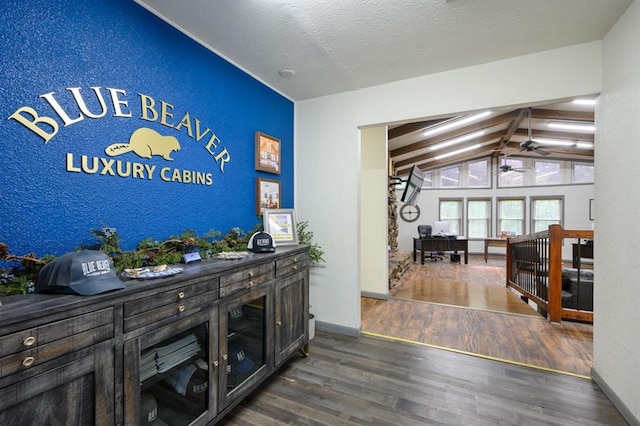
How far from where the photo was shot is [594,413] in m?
1.98

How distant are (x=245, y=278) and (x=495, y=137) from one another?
9107 mm

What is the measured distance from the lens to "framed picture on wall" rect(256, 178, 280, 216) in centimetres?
290

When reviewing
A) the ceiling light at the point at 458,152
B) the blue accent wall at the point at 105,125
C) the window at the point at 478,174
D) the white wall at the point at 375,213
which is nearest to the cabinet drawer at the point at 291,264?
the blue accent wall at the point at 105,125

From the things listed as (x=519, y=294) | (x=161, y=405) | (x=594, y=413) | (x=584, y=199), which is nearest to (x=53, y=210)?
(x=161, y=405)

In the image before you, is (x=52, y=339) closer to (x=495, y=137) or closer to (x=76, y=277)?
(x=76, y=277)

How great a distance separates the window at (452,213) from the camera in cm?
1062

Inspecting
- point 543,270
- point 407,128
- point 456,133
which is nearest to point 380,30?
point 407,128

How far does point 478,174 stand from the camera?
10547 mm

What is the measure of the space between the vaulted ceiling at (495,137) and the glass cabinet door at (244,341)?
4.15 m

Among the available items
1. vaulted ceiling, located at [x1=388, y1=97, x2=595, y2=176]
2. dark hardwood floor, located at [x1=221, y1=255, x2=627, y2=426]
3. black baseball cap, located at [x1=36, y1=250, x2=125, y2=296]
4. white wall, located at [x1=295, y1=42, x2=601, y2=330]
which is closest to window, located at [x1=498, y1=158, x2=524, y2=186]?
vaulted ceiling, located at [x1=388, y1=97, x2=595, y2=176]

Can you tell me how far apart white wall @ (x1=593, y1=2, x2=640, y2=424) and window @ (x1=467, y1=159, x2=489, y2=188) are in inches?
352

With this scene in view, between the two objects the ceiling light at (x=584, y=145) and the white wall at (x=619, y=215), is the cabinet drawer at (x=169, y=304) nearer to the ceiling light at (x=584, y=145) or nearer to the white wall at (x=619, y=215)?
the white wall at (x=619, y=215)

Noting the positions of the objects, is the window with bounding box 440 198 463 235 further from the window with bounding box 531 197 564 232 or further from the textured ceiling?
the textured ceiling

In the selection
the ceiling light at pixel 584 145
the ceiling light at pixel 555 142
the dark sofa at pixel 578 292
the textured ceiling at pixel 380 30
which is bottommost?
the dark sofa at pixel 578 292
